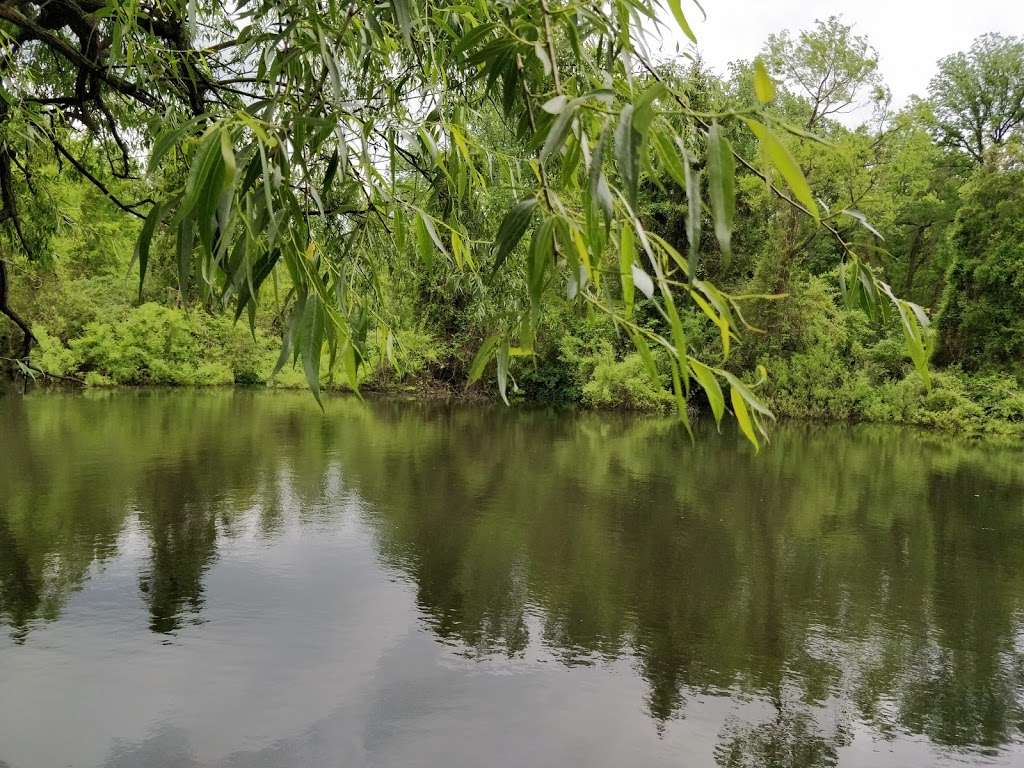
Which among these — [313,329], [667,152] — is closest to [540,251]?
[667,152]

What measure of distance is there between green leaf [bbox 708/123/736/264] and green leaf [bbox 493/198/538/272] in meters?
0.21

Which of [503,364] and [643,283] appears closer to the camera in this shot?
[643,283]

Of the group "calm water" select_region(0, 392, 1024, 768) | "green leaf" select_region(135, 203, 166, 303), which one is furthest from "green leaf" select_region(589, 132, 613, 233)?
"calm water" select_region(0, 392, 1024, 768)

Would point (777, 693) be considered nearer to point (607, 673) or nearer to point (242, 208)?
point (607, 673)

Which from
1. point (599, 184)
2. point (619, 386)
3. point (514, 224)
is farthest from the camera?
point (619, 386)

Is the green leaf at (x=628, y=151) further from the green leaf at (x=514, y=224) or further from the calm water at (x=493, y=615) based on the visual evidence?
the calm water at (x=493, y=615)

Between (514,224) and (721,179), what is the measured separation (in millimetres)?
238

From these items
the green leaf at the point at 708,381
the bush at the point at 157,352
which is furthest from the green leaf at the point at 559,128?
the bush at the point at 157,352

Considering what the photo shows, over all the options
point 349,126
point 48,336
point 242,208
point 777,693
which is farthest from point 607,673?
point 48,336

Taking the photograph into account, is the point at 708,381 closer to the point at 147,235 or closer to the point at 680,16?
the point at 680,16

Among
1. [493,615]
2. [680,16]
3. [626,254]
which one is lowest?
[493,615]

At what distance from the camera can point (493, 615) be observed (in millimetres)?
5848

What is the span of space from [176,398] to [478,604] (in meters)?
17.0

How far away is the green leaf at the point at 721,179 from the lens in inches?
22.6
